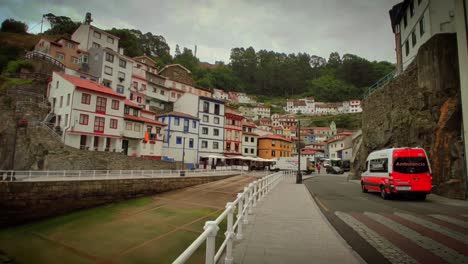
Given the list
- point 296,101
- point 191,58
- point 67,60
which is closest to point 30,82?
point 67,60

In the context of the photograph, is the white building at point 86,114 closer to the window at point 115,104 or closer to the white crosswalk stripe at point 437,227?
the window at point 115,104

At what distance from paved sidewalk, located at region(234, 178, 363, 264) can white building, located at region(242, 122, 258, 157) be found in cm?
4664

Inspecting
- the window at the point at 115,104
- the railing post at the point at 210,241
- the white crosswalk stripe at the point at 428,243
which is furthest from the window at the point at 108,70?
the railing post at the point at 210,241

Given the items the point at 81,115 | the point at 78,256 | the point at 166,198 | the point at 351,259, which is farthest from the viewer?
the point at 81,115

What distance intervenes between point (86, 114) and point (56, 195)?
1493 cm

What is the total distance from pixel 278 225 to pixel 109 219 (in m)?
13.7

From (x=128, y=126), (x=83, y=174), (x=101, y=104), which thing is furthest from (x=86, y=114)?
(x=83, y=174)

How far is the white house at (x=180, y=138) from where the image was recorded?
41.8 m

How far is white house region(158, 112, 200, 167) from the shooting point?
1645 inches

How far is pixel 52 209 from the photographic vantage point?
678 inches

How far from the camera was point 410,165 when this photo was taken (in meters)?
12.6

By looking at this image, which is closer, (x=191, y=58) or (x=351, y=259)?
(x=351, y=259)

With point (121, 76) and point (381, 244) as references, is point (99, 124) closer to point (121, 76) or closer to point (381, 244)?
point (121, 76)

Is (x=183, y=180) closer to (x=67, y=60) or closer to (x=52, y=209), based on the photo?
(x=52, y=209)
